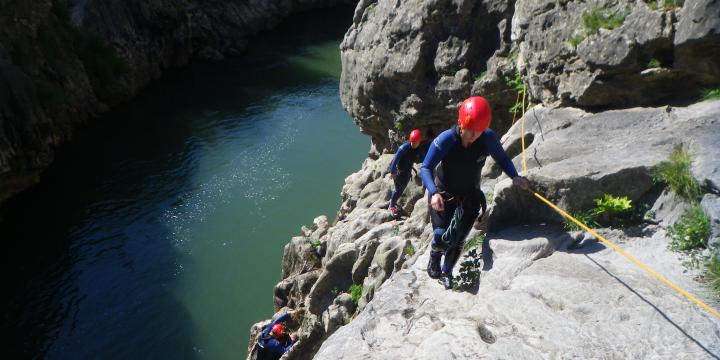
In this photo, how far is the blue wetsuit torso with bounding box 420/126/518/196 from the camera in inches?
252

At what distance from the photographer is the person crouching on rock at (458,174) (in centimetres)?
614

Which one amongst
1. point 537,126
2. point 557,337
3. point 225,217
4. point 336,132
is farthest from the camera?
point 336,132

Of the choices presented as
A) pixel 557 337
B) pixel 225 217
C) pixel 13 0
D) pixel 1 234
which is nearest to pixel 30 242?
pixel 1 234

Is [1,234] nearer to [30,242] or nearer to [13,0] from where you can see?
[30,242]

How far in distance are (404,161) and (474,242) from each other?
509 cm

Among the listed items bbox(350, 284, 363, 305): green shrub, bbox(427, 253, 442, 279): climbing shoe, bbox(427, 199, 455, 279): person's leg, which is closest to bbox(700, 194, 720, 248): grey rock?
bbox(427, 199, 455, 279): person's leg

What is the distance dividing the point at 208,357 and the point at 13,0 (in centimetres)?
2166

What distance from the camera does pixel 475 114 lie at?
600 centimetres

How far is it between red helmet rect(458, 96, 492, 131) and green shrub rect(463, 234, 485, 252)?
2018 millimetres

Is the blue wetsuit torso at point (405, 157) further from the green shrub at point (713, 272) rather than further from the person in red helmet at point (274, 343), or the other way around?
the green shrub at point (713, 272)

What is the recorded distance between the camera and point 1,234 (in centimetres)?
2239

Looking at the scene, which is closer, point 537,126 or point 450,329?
point 450,329

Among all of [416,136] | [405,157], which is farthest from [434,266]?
[405,157]

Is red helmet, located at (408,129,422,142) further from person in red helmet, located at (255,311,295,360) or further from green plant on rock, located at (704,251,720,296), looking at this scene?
green plant on rock, located at (704,251,720,296)
